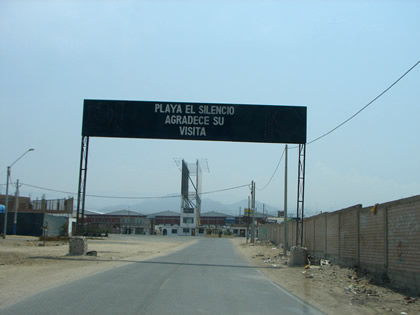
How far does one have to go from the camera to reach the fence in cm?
1338

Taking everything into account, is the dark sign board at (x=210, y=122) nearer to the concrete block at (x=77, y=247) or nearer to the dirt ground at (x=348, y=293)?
the concrete block at (x=77, y=247)

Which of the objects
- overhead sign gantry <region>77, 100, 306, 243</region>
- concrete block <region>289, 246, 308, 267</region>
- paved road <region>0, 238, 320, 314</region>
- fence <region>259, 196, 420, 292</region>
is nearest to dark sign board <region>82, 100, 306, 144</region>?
overhead sign gantry <region>77, 100, 306, 243</region>

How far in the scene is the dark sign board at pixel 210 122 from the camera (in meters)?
26.7

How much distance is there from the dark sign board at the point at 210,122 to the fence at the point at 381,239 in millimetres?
5669

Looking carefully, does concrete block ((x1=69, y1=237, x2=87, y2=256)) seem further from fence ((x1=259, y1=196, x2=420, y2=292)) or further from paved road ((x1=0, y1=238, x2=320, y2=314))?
fence ((x1=259, y1=196, x2=420, y2=292))

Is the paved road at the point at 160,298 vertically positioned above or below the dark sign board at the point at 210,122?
below

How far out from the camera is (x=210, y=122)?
26656 millimetres

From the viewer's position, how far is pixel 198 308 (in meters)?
10.4

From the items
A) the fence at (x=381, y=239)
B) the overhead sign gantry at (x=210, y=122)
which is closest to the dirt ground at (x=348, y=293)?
the fence at (x=381, y=239)

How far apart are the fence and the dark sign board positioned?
5.67 m

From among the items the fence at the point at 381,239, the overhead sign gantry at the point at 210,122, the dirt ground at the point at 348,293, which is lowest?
the dirt ground at the point at 348,293

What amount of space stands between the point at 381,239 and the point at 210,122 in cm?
1303

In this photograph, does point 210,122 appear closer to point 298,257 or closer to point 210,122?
point 210,122

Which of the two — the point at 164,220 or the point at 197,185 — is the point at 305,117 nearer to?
the point at 197,185
